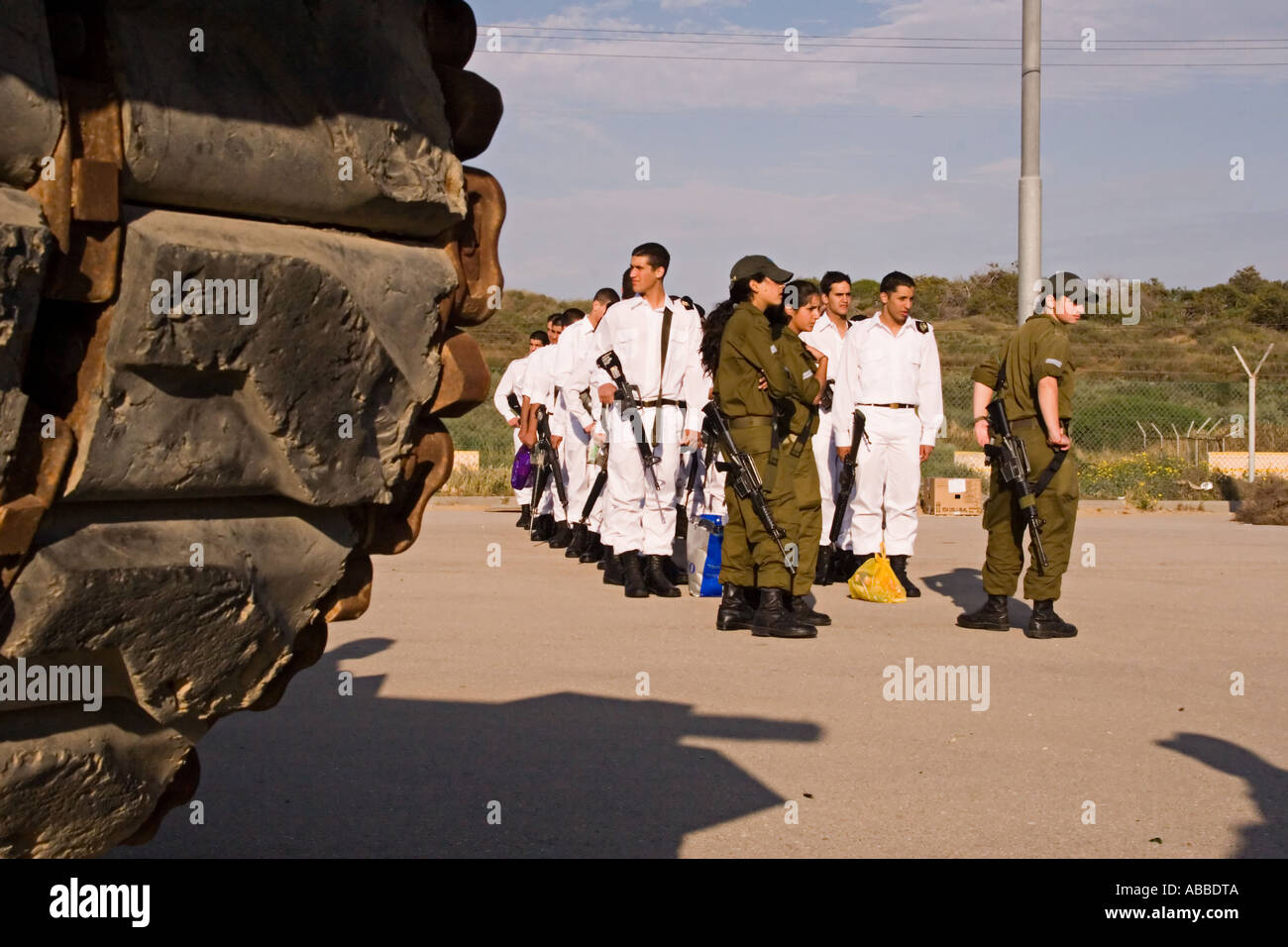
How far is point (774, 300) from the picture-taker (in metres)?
8.92

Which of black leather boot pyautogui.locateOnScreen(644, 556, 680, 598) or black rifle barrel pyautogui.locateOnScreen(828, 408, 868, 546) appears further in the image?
black rifle barrel pyautogui.locateOnScreen(828, 408, 868, 546)

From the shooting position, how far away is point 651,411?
446 inches

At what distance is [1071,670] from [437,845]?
4.31m

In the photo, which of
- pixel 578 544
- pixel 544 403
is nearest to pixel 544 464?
pixel 544 403

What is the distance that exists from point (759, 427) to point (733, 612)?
3.79 ft

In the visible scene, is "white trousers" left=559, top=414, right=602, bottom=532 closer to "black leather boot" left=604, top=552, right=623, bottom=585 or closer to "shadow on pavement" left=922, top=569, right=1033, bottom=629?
"black leather boot" left=604, top=552, right=623, bottom=585

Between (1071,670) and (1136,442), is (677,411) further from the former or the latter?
(1136,442)

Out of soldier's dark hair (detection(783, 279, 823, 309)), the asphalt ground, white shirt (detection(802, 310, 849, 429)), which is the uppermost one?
soldier's dark hair (detection(783, 279, 823, 309))

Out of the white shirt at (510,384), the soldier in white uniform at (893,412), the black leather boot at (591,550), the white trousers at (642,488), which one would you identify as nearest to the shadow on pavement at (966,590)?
the soldier in white uniform at (893,412)

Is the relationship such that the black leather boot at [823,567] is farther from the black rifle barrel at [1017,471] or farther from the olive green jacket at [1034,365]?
the olive green jacket at [1034,365]

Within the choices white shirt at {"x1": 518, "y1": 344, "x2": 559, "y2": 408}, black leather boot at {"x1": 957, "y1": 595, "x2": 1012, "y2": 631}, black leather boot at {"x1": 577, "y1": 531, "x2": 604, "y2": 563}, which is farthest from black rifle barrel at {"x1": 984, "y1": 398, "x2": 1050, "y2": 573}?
white shirt at {"x1": 518, "y1": 344, "x2": 559, "y2": 408}

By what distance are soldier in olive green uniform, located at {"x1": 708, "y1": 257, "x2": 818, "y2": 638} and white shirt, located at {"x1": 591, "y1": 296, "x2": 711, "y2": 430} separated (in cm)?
211

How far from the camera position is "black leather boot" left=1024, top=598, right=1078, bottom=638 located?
9102 mm

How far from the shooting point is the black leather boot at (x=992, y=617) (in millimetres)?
9383
